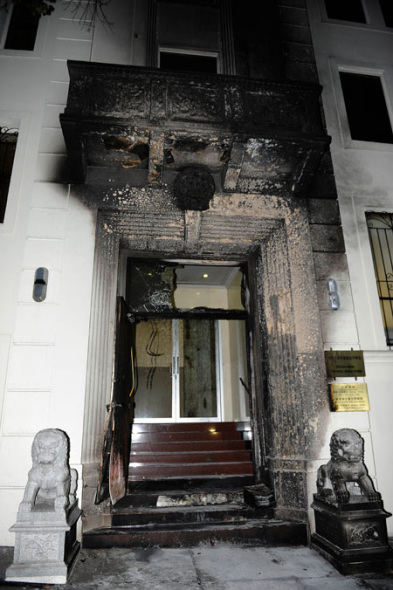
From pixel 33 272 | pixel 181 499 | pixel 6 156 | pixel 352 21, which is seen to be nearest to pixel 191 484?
pixel 181 499

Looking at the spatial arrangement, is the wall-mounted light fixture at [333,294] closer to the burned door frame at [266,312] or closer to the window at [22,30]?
the burned door frame at [266,312]

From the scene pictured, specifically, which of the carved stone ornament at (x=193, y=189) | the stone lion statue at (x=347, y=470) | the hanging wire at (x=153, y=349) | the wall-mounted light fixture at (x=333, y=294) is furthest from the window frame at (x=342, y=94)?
the hanging wire at (x=153, y=349)

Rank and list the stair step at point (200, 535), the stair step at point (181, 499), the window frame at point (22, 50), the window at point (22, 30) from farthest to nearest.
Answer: the window at point (22, 30) → the window frame at point (22, 50) → the stair step at point (181, 499) → the stair step at point (200, 535)

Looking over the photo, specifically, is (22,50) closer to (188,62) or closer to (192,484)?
(188,62)

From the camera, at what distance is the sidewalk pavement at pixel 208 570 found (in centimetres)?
307

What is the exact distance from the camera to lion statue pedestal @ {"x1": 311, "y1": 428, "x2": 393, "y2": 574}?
3.42m

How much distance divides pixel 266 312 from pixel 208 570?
3.16 m

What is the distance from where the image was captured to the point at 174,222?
5.24 metres

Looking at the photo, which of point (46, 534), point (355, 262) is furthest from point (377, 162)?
point (46, 534)

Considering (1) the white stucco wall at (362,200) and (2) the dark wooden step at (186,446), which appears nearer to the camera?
(1) the white stucco wall at (362,200)

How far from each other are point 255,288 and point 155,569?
12.4 ft

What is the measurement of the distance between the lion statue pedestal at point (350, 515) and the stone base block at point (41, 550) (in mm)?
2632

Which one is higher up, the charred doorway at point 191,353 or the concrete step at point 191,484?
the charred doorway at point 191,353

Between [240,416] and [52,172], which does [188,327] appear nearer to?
[240,416]
